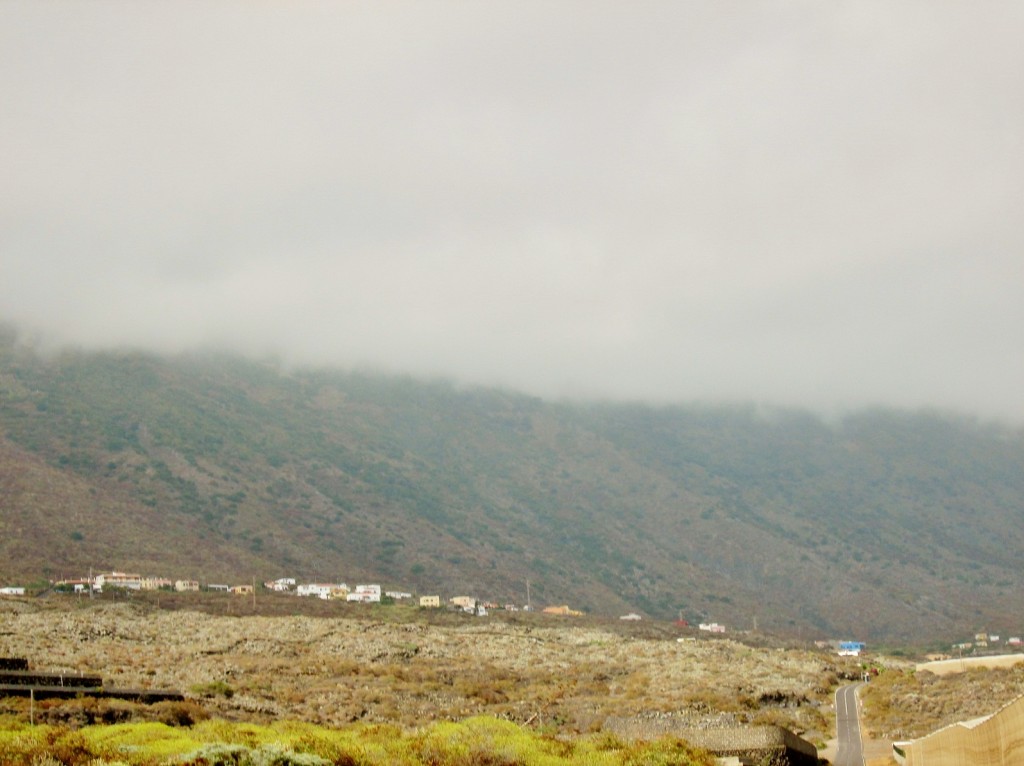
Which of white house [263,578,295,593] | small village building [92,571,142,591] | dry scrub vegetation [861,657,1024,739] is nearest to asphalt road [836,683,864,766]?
dry scrub vegetation [861,657,1024,739]

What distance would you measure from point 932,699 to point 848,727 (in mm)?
8008

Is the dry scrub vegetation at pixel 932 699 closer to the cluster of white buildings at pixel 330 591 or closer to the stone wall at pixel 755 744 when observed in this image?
the stone wall at pixel 755 744

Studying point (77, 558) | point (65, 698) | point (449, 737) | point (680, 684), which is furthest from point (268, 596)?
point (449, 737)

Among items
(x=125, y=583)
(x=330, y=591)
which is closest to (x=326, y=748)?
(x=125, y=583)

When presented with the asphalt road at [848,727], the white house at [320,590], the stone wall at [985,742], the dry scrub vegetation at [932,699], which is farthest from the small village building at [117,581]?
the stone wall at [985,742]

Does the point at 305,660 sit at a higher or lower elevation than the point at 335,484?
lower

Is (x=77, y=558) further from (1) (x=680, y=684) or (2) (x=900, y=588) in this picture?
(2) (x=900, y=588)

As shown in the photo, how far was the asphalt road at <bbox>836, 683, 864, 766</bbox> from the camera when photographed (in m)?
35.5

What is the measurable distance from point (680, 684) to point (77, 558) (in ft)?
289

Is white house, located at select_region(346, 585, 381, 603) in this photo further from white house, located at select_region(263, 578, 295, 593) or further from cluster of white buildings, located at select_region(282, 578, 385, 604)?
white house, located at select_region(263, 578, 295, 593)

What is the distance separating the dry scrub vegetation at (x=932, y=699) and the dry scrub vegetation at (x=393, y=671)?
106 inches

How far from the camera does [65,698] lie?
3262 cm

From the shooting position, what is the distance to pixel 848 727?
45562mm

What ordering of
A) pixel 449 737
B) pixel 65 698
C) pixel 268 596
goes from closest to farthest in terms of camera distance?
pixel 449 737 < pixel 65 698 < pixel 268 596
